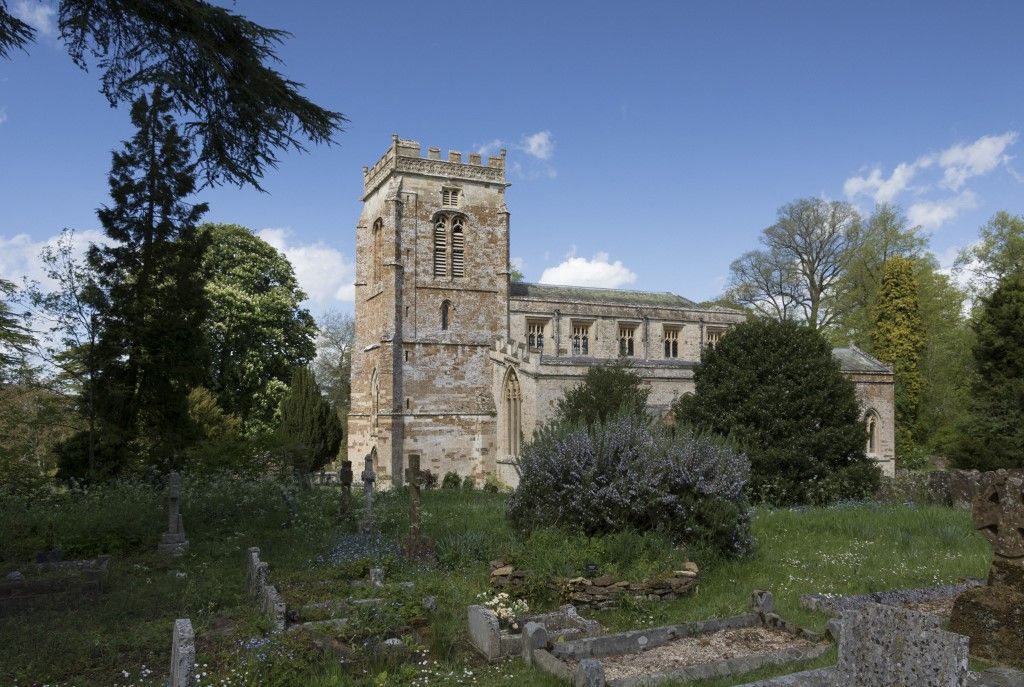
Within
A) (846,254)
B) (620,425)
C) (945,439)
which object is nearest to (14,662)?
(620,425)

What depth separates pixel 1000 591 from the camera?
241 inches

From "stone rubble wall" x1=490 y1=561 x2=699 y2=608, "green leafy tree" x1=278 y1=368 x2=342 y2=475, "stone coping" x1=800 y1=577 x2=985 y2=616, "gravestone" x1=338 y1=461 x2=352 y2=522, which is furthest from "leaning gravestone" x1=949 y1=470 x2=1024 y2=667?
"green leafy tree" x1=278 y1=368 x2=342 y2=475

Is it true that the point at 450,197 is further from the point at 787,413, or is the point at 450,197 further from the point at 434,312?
the point at 787,413

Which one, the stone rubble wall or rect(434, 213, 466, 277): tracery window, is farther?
rect(434, 213, 466, 277): tracery window

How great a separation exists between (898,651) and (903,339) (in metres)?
37.0

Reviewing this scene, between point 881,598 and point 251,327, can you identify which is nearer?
point 881,598

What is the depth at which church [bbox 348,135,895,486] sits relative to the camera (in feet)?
96.0

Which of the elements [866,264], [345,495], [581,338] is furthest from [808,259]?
[345,495]

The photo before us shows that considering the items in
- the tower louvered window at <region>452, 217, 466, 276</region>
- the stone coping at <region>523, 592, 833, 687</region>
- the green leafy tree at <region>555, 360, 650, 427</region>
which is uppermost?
the tower louvered window at <region>452, 217, 466, 276</region>

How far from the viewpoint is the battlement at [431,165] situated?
30.6 metres

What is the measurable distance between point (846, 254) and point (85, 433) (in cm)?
3967

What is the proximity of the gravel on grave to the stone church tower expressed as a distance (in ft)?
74.6

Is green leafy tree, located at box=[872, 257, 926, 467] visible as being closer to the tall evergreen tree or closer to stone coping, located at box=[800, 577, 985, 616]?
stone coping, located at box=[800, 577, 985, 616]

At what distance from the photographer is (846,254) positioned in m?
41.3
